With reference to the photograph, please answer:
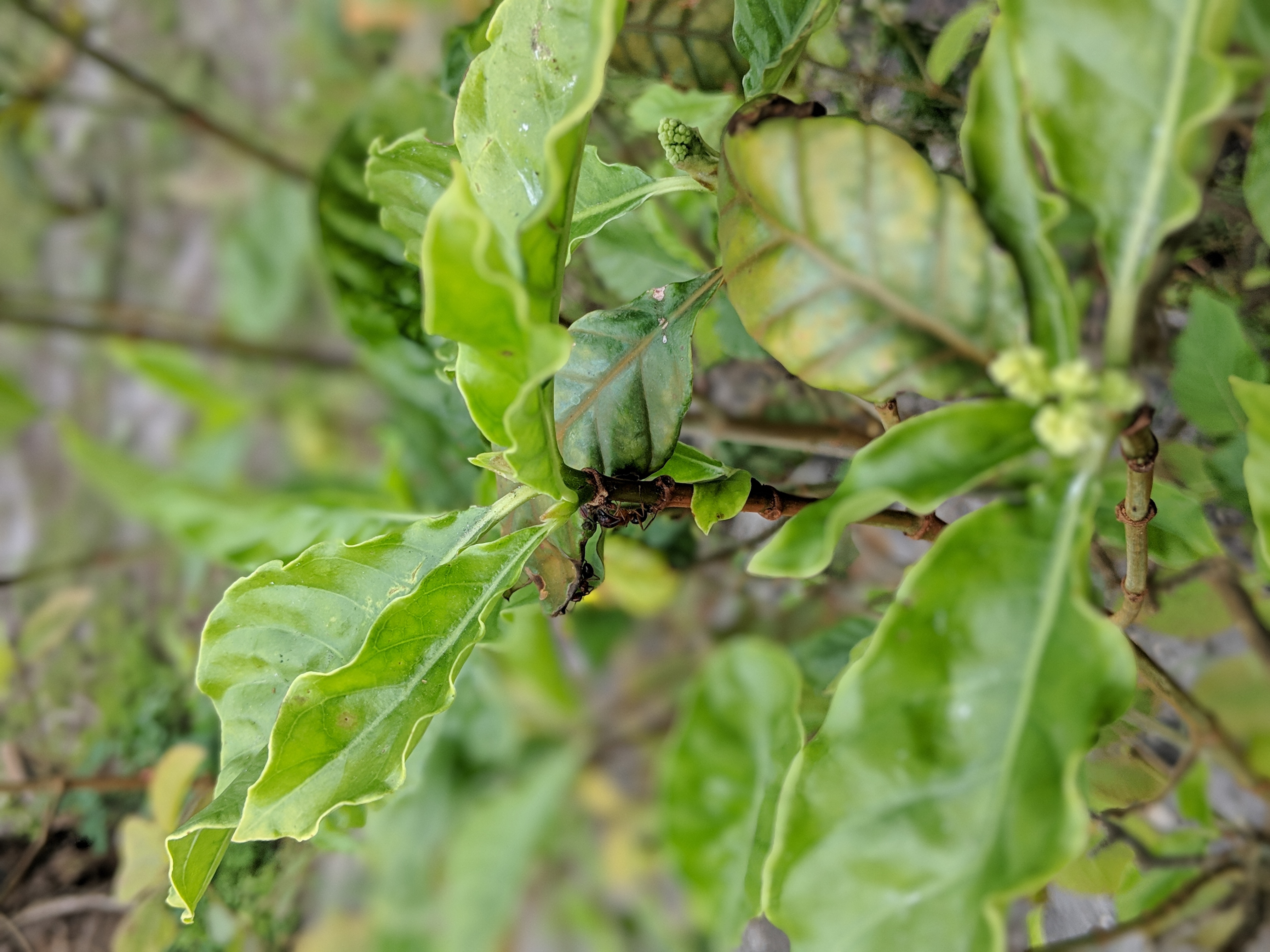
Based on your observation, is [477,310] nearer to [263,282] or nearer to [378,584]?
[378,584]

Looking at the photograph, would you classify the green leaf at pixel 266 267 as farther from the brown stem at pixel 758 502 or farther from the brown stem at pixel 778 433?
the brown stem at pixel 758 502

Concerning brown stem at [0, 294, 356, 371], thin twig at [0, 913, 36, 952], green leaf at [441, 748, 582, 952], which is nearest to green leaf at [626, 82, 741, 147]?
thin twig at [0, 913, 36, 952]

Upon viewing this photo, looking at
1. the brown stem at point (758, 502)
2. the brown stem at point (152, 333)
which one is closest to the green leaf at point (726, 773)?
the brown stem at point (758, 502)

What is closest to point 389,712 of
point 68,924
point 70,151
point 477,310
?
point 477,310

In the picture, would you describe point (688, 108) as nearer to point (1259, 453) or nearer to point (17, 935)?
point (1259, 453)

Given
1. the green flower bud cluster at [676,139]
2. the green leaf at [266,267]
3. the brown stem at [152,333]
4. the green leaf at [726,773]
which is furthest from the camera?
the green leaf at [266,267]

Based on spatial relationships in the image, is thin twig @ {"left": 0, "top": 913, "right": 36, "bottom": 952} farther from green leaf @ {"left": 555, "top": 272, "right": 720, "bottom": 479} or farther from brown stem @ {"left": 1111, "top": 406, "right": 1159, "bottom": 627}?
brown stem @ {"left": 1111, "top": 406, "right": 1159, "bottom": 627}
